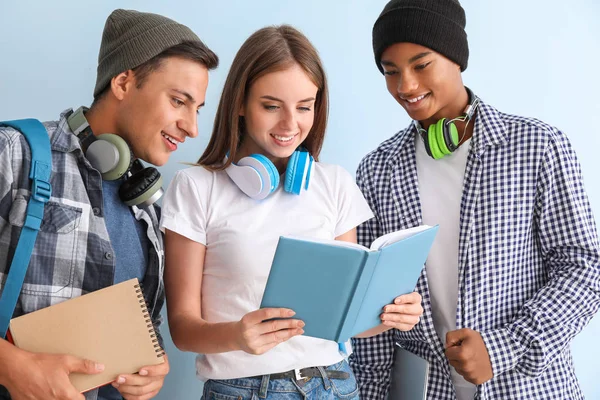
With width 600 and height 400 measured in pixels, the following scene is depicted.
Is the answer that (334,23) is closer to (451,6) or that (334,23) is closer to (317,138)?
(451,6)

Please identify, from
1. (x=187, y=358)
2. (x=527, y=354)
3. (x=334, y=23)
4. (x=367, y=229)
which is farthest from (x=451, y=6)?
(x=187, y=358)

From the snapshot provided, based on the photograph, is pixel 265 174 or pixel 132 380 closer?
pixel 132 380

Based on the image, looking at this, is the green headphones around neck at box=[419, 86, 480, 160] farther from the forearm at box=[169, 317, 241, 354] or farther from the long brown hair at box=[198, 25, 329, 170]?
the forearm at box=[169, 317, 241, 354]

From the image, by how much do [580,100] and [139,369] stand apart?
90.1 inches

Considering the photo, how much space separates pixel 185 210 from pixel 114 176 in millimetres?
222

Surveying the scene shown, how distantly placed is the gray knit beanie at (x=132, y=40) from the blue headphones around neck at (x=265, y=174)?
1.33 ft

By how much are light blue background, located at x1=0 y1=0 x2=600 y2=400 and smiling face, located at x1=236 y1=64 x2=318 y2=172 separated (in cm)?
60

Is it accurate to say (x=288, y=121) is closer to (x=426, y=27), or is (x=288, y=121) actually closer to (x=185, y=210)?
(x=185, y=210)

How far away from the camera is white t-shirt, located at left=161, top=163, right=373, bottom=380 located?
1808 millimetres

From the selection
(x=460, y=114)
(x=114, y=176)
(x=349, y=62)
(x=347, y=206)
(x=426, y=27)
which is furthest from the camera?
(x=349, y=62)

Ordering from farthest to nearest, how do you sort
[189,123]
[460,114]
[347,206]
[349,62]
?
[349,62], [460,114], [347,206], [189,123]

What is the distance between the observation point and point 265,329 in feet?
5.12

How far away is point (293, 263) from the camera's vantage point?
149cm

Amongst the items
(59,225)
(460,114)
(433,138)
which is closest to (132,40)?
(59,225)
